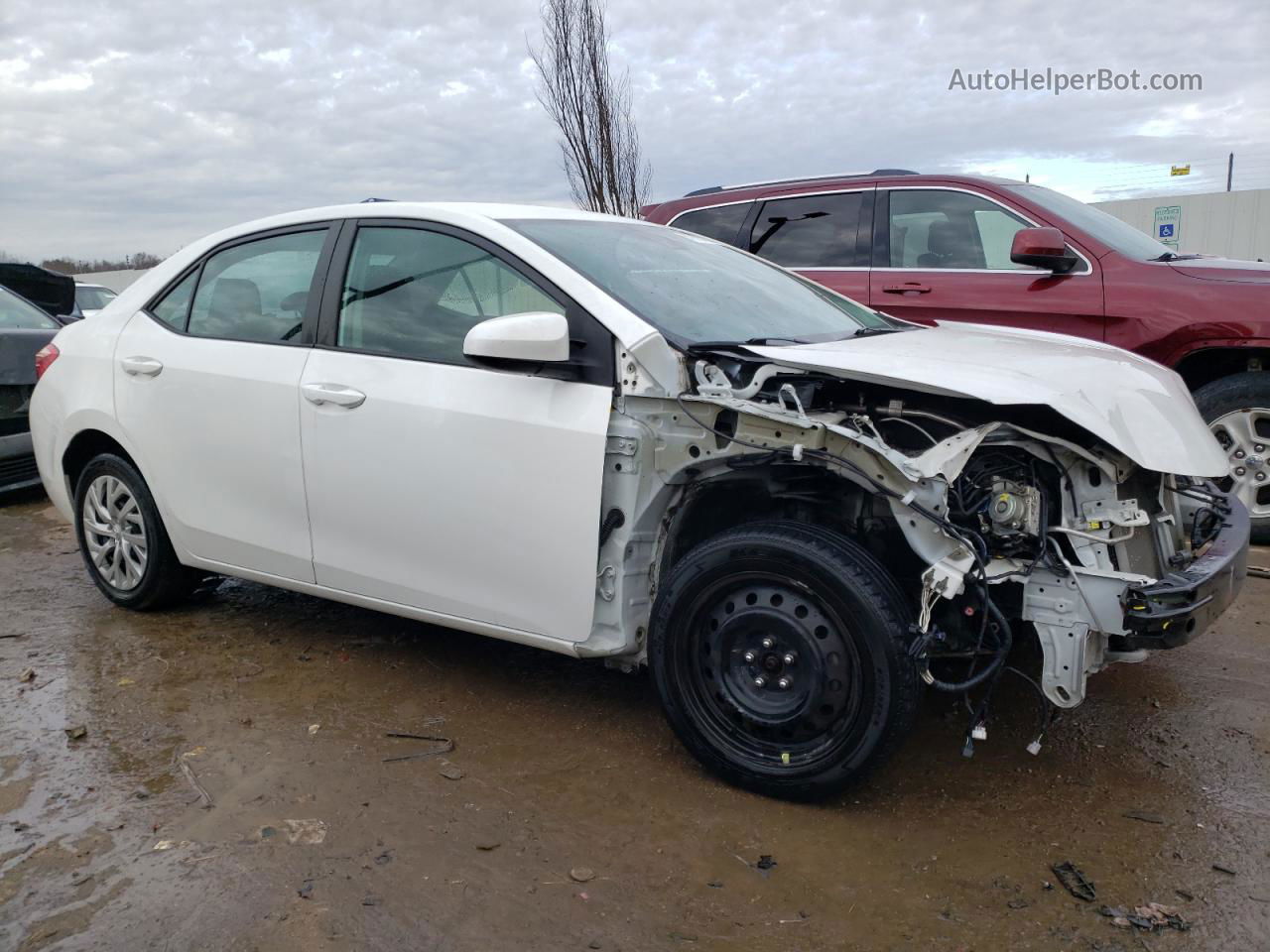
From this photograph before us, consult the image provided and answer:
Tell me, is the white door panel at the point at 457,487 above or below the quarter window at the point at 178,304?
below

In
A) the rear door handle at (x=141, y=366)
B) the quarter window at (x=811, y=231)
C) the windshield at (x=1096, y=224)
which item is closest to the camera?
the rear door handle at (x=141, y=366)

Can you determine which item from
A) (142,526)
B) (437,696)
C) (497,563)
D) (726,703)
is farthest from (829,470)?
(142,526)

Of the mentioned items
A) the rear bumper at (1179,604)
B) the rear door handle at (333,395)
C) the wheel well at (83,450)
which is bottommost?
the rear bumper at (1179,604)

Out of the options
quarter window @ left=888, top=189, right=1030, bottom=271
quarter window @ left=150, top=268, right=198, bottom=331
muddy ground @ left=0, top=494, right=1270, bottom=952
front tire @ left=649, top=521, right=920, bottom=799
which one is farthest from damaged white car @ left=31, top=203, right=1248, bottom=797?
quarter window @ left=888, top=189, right=1030, bottom=271

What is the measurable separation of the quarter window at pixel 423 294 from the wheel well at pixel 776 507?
755mm

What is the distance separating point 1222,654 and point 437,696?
305cm

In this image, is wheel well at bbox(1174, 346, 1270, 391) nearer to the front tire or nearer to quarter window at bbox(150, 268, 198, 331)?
the front tire

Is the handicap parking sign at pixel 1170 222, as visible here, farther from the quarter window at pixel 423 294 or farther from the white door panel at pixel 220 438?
the white door panel at pixel 220 438

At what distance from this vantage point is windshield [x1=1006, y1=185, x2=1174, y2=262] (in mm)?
5949

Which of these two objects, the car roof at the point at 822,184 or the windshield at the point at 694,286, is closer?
the windshield at the point at 694,286

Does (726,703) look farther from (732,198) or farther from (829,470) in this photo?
(732,198)

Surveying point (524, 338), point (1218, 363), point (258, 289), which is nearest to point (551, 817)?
point (524, 338)

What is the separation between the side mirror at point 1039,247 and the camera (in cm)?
555

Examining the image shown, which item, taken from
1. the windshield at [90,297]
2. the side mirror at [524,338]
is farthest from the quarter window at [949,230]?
the windshield at [90,297]
